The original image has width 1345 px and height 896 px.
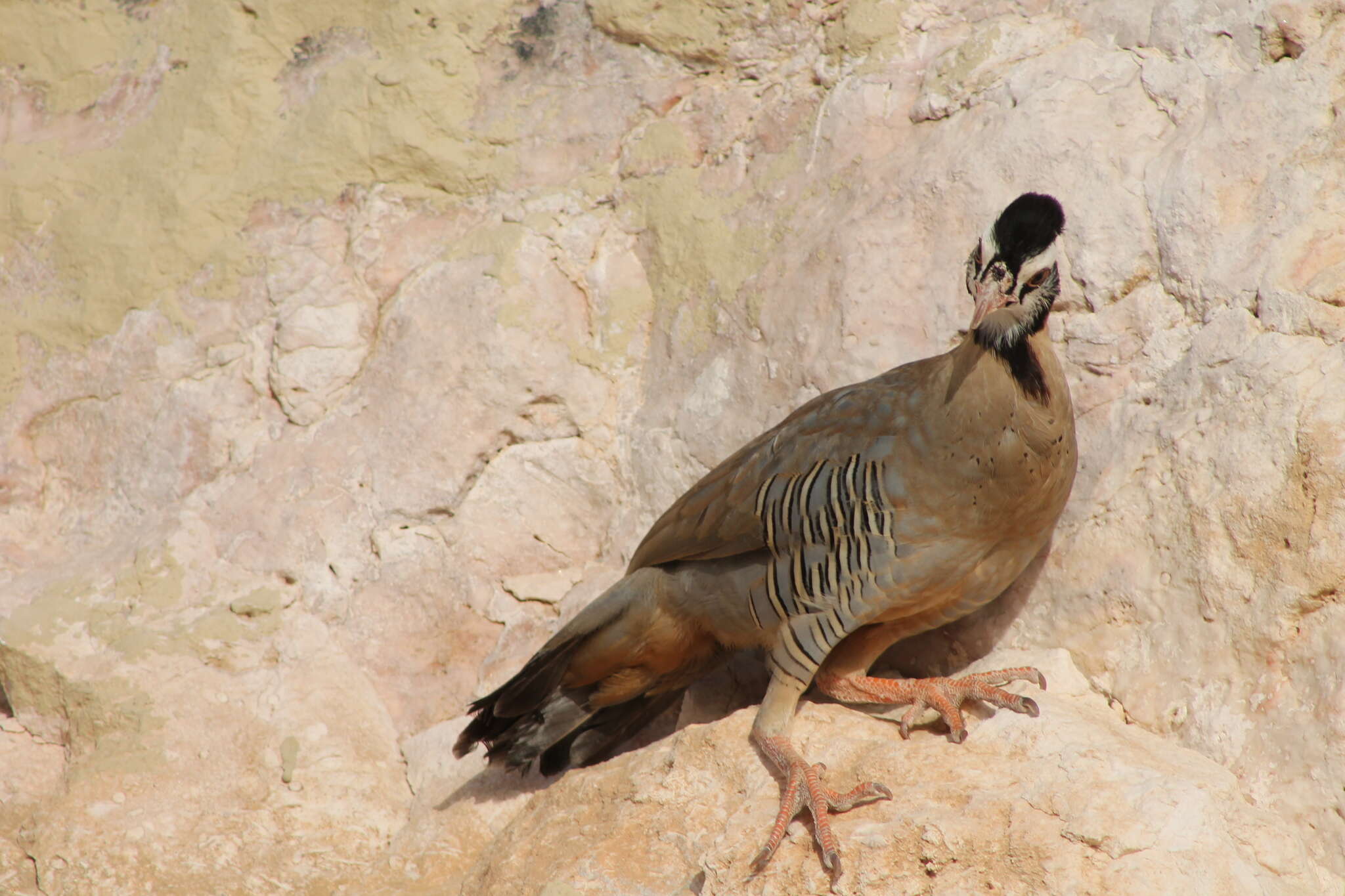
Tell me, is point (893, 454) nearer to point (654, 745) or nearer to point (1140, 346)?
point (1140, 346)

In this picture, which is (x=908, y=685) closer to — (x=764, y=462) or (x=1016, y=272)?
(x=764, y=462)

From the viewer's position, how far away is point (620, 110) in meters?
6.36

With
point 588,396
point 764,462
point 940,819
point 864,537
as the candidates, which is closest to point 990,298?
point 864,537

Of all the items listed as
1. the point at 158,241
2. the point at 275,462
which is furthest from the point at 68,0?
the point at 275,462

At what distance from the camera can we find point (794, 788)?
13.4 feet

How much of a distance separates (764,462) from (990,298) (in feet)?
3.60

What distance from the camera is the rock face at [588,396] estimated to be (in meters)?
4.06

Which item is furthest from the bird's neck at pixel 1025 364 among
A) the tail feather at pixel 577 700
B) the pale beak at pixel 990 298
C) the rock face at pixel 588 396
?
the tail feather at pixel 577 700

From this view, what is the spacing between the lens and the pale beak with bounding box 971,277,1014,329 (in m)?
4.11

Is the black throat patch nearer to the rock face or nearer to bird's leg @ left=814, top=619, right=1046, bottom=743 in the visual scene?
the rock face

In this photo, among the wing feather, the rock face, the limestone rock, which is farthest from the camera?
the wing feather

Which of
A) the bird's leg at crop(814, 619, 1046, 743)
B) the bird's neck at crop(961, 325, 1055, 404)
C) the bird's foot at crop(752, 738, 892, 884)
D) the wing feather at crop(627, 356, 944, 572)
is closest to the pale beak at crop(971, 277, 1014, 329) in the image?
the bird's neck at crop(961, 325, 1055, 404)

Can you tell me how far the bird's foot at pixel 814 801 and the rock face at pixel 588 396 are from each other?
6 centimetres

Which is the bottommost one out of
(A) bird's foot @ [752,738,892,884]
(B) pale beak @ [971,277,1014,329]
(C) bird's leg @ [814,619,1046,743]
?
(C) bird's leg @ [814,619,1046,743]
